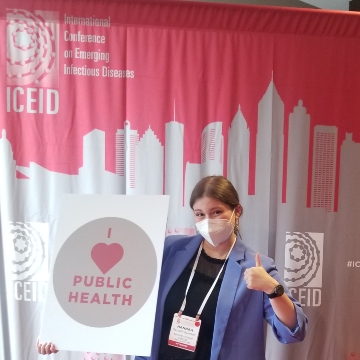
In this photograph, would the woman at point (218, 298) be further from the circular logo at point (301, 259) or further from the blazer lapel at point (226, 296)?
the circular logo at point (301, 259)

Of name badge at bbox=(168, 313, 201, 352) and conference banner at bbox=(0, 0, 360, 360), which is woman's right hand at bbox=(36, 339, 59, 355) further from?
conference banner at bbox=(0, 0, 360, 360)

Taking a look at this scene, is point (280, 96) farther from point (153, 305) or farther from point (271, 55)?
point (153, 305)

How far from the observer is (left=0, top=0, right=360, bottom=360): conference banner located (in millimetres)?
1801

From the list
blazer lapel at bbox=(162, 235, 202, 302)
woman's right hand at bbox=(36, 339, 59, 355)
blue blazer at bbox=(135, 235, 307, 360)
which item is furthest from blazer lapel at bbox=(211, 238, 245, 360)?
woman's right hand at bbox=(36, 339, 59, 355)

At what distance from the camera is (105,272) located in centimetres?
130

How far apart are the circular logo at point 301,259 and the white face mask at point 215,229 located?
0.65 metres

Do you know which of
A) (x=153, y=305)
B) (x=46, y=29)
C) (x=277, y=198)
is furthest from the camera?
(x=277, y=198)

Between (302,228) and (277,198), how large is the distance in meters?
0.19

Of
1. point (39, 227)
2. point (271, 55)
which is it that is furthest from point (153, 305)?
point (271, 55)

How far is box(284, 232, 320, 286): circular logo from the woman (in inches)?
22.3

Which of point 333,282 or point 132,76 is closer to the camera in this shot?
point 132,76

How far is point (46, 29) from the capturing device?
70.2 inches

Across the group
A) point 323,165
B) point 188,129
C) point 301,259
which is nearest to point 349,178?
point 323,165

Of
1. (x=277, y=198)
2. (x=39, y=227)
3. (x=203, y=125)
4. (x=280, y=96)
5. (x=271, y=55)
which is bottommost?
(x=39, y=227)
